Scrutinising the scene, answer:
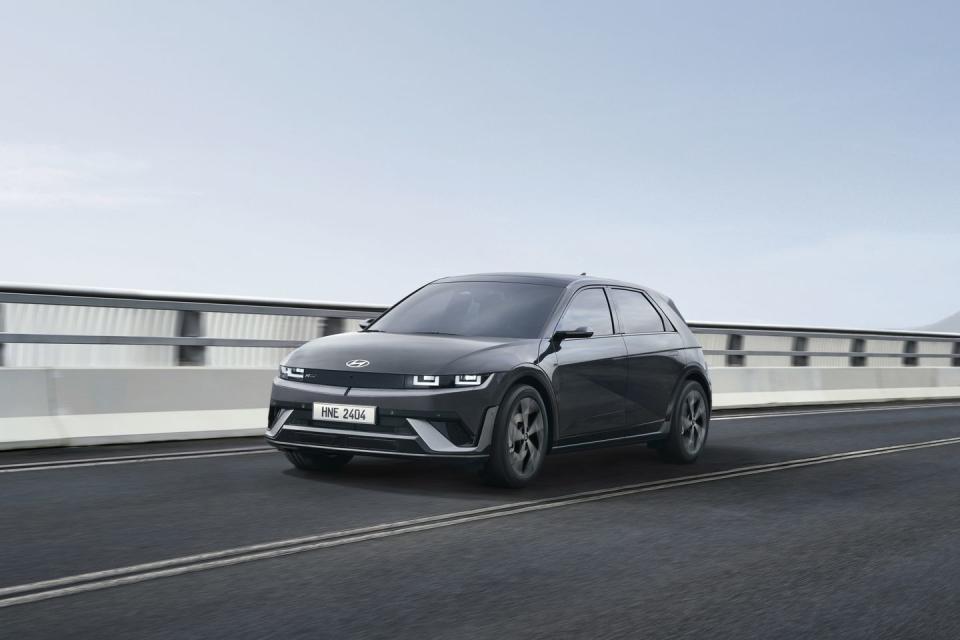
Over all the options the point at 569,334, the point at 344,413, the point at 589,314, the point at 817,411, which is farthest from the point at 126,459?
the point at 817,411

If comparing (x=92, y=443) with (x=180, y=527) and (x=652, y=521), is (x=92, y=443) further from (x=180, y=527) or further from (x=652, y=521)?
(x=652, y=521)

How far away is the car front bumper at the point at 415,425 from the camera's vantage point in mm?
8766

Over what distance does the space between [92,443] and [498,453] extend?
4133 mm

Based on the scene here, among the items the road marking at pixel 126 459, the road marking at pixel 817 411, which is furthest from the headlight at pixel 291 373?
the road marking at pixel 817 411

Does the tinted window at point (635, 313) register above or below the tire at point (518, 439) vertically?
above

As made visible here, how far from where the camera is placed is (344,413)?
891cm

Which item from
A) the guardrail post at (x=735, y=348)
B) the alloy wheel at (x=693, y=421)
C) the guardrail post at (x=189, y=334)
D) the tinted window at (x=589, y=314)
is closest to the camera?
Answer: the tinted window at (x=589, y=314)

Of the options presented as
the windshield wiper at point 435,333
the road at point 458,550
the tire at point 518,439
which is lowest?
the road at point 458,550

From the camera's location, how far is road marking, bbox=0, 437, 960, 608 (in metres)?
5.65

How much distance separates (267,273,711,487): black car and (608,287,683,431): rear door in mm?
17

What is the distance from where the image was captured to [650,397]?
11.1 m

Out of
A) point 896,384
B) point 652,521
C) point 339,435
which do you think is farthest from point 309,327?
point 896,384

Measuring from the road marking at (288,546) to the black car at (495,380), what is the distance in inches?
20.5

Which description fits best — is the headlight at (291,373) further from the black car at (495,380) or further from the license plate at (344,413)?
the license plate at (344,413)
